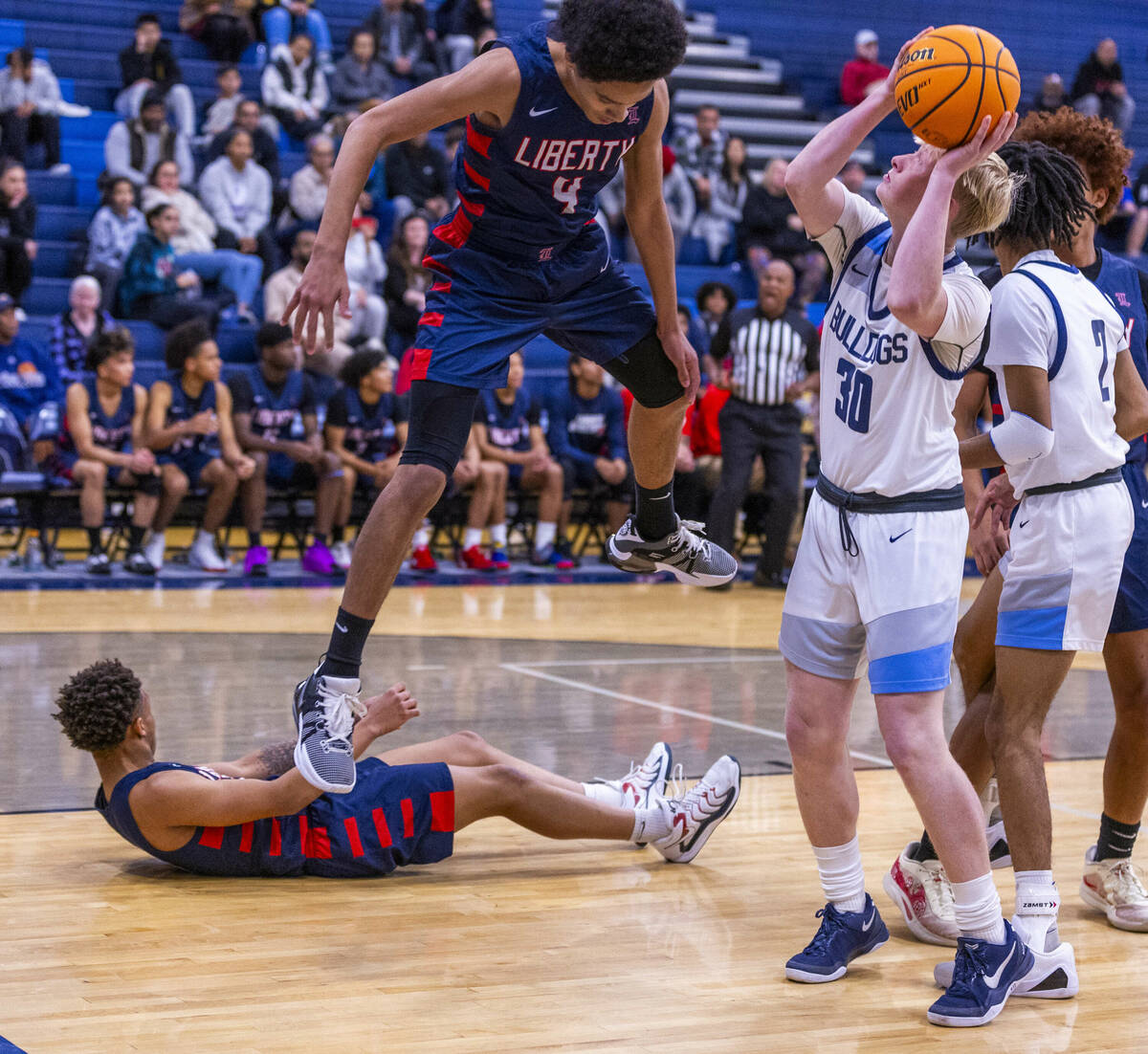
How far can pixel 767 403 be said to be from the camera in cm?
1088

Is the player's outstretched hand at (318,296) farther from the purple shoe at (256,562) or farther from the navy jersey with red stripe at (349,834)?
the purple shoe at (256,562)

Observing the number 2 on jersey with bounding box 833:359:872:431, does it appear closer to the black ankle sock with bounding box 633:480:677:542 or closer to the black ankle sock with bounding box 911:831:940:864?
the black ankle sock with bounding box 633:480:677:542

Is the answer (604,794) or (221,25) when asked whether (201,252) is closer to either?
(221,25)

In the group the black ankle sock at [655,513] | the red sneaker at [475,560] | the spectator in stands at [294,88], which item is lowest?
the red sneaker at [475,560]

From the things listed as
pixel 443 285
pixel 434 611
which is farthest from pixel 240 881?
pixel 434 611

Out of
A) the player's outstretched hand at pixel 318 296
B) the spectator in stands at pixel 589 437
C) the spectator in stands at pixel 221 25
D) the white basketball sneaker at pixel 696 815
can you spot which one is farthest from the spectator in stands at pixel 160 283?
the player's outstretched hand at pixel 318 296

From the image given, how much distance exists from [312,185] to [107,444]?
3710 mm

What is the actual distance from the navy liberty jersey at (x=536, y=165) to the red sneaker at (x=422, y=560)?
23.2 ft

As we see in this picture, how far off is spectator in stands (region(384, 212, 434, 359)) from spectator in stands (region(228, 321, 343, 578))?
138cm

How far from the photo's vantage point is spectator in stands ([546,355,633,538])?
1166 centimetres

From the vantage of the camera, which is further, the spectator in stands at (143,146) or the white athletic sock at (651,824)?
the spectator in stands at (143,146)

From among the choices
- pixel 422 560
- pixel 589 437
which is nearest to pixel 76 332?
pixel 422 560

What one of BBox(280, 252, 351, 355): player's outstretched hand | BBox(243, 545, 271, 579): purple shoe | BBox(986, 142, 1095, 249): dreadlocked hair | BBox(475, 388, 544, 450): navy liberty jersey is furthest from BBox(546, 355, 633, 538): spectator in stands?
BBox(280, 252, 351, 355): player's outstretched hand

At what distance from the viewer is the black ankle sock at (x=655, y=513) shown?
4.47 meters
